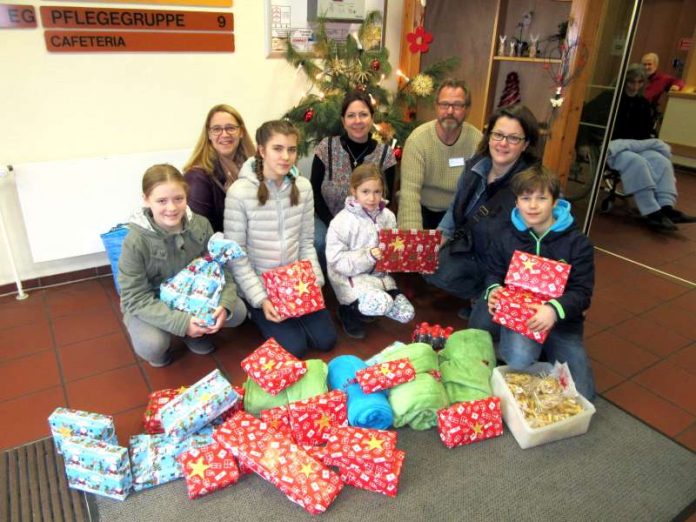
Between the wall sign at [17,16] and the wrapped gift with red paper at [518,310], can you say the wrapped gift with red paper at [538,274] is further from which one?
the wall sign at [17,16]

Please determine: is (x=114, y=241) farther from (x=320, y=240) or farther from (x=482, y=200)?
(x=482, y=200)

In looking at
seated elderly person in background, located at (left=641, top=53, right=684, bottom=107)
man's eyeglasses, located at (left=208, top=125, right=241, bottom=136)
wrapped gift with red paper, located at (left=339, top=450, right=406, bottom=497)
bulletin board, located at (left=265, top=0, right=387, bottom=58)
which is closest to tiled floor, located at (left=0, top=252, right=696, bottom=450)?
wrapped gift with red paper, located at (left=339, top=450, right=406, bottom=497)

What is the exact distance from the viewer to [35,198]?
2.99 m

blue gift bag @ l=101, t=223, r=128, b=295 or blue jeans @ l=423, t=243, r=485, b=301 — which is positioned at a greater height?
blue gift bag @ l=101, t=223, r=128, b=295

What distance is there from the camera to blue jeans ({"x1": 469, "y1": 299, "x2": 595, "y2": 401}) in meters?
2.30

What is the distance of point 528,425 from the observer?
79.7 inches

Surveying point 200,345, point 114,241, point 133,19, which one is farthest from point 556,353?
point 133,19

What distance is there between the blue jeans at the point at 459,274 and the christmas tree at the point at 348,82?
0.94 meters

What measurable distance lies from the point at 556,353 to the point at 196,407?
161 cm

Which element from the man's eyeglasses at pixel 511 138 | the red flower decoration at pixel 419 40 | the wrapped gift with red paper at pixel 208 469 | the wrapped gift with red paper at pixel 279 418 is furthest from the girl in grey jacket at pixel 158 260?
the red flower decoration at pixel 419 40

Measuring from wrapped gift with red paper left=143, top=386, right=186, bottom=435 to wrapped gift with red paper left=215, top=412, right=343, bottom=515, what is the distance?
0.31m

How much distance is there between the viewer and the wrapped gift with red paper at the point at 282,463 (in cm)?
175

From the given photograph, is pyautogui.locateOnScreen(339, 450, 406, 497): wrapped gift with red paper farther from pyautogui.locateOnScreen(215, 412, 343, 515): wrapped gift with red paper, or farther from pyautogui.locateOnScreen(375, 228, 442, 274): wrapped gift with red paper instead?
pyautogui.locateOnScreen(375, 228, 442, 274): wrapped gift with red paper

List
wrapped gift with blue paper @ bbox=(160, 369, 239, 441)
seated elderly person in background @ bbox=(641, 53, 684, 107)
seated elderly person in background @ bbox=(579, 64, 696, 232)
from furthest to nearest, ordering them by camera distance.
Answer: seated elderly person in background @ bbox=(641, 53, 684, 107) → seated elderly person in background @ bbox=(579, 64, 696, 232) → wrapped gift with blue paper @ bbox=(160, 369, 239, 441)
